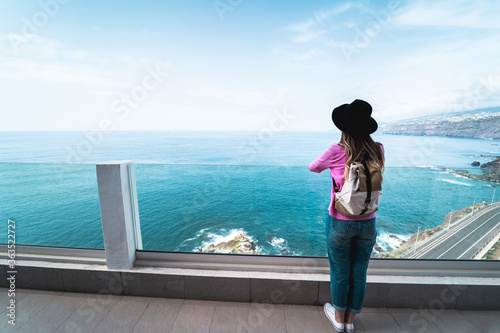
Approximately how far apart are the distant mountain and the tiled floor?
1684 mm

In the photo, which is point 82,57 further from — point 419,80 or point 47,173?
point 419,80

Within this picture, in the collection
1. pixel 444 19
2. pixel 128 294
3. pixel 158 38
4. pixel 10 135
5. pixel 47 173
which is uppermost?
pixel 158 38

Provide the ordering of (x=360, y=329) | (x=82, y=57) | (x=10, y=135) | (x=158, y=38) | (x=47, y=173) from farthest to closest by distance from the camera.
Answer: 1. (x=158, y=38)
2. (x=82, y=57)
3. (x=10, y=135)
4. (x=47, y=173)
5. (x=360, y=329)

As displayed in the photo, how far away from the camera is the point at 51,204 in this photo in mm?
1705

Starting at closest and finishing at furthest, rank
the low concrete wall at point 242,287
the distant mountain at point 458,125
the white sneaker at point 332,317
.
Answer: the white sneaker at point 332,317
the low concrete wall at point 242,287
the distant mountain at point 458,125

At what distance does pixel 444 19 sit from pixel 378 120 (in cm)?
300

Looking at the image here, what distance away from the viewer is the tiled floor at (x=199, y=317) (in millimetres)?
1266

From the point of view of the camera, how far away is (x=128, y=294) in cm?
159

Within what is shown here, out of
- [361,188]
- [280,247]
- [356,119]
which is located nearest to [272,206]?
[280,247]

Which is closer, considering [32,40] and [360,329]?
[360,329]

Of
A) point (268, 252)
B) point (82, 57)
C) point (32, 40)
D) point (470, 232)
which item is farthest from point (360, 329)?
point (82, 57)

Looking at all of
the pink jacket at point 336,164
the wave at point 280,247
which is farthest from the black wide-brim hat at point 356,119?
the wave at point 280,247

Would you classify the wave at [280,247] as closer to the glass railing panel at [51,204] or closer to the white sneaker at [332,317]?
the white sneaker at [332,317]

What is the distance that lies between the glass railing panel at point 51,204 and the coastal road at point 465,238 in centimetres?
309
